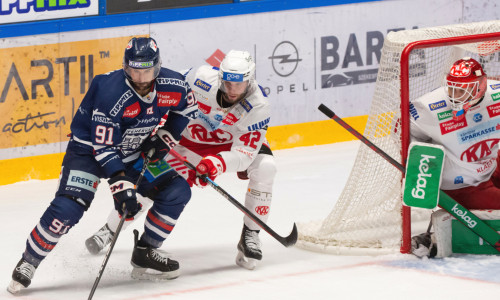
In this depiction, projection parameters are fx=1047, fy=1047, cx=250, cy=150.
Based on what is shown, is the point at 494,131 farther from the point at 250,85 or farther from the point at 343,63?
the point at 343,63

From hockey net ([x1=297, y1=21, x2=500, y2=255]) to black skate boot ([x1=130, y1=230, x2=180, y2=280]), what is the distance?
816 mm

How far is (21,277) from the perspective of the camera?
4.45 m

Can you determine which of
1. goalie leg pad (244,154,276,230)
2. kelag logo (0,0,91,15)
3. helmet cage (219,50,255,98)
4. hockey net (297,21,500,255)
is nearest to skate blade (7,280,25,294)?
goalie leg pad (244,154,276,230)

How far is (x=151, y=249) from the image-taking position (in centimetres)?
471

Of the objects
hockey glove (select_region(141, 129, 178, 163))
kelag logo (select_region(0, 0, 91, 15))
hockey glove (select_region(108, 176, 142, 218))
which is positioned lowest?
hockey glove (select_region(108, 176, 142, 218))

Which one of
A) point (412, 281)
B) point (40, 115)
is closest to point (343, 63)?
point (40, 115)

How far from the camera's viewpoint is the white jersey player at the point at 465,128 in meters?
4.85

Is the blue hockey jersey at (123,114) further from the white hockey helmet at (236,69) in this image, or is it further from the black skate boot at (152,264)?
the black skate boot at (152,264)

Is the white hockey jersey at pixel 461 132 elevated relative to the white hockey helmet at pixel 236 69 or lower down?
lower down

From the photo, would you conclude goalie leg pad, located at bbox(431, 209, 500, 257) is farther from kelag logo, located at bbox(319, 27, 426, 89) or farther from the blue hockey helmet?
kelag logo, located at bbox(319, 27, 426, 89)

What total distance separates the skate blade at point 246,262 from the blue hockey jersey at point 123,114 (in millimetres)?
648

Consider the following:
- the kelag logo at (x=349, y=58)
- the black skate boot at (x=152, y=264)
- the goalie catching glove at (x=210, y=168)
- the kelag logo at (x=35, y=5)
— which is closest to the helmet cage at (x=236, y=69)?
the goalie catching glove at (x=210, y=168)

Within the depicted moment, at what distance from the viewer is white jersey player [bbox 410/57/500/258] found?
485 cm

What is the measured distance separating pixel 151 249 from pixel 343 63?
3.47 m
